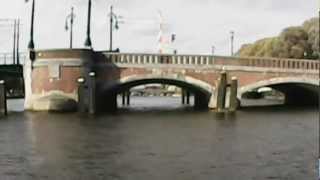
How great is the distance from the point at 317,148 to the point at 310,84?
3469 centimetres

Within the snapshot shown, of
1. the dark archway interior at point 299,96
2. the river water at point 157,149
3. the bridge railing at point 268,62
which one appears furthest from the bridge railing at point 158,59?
the dark archway interior at point 299,96

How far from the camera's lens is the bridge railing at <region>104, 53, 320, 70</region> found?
183ft

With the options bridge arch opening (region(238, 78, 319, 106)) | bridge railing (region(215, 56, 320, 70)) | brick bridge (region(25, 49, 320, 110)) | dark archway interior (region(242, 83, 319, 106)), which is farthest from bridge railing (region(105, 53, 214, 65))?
dark archway interior (region(242, 83, 319, 106))

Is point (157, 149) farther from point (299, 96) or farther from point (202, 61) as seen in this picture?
point (299, 96)

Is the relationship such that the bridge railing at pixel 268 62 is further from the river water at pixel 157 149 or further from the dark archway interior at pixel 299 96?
the river water at pixel 157 149

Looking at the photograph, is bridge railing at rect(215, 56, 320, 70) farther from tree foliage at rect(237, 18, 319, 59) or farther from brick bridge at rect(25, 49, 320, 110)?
tree foliage at rect(237, 18, 319, 59)

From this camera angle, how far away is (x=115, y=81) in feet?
182

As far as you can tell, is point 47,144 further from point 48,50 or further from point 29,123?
point 48,50

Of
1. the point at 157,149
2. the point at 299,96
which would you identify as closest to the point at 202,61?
the point at 299,96

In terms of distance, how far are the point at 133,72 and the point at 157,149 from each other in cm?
2844

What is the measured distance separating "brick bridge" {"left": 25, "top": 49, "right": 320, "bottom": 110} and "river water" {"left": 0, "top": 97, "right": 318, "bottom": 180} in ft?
33.3

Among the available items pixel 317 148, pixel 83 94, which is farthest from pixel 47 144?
pixel 83 94

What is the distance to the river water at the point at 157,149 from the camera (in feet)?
71.1

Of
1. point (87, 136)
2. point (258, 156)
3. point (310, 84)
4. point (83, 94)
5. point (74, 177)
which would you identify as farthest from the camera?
point (310, 84)
